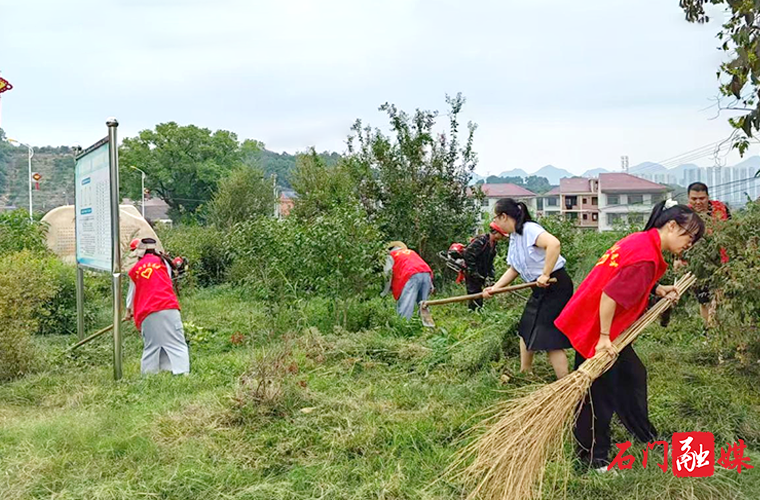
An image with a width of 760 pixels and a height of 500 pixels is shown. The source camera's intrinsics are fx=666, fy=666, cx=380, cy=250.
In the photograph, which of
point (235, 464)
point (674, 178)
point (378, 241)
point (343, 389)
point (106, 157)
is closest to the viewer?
point (235, 464)

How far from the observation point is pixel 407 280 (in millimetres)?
7840

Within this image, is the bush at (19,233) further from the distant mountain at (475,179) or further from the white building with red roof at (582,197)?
the white building with red roof at (582,197)

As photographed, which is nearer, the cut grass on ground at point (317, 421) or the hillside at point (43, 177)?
the cut grass on ground at point (317, 421)

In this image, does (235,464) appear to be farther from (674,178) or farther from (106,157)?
(674,178)

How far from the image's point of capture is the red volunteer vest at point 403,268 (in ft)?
25.7

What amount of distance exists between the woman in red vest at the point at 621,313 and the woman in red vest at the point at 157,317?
12.8 feet

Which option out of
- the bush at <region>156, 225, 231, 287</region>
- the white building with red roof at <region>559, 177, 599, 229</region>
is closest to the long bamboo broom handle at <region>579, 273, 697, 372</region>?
the bush at <region>156, 225, 231, 287</region>

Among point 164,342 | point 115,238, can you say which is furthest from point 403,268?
point 115,238

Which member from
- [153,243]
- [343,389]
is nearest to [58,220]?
[153,243]

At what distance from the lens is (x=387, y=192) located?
1209 centimetres

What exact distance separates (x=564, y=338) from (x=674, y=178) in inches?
3868

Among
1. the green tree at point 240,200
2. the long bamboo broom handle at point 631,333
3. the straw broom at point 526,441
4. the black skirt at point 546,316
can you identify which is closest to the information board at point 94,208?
the black skirt at point 546,316

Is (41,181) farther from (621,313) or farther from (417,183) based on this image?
(621,313)

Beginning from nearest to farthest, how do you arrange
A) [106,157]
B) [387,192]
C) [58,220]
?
A: [106,157] → [387,192] → [58,220]
